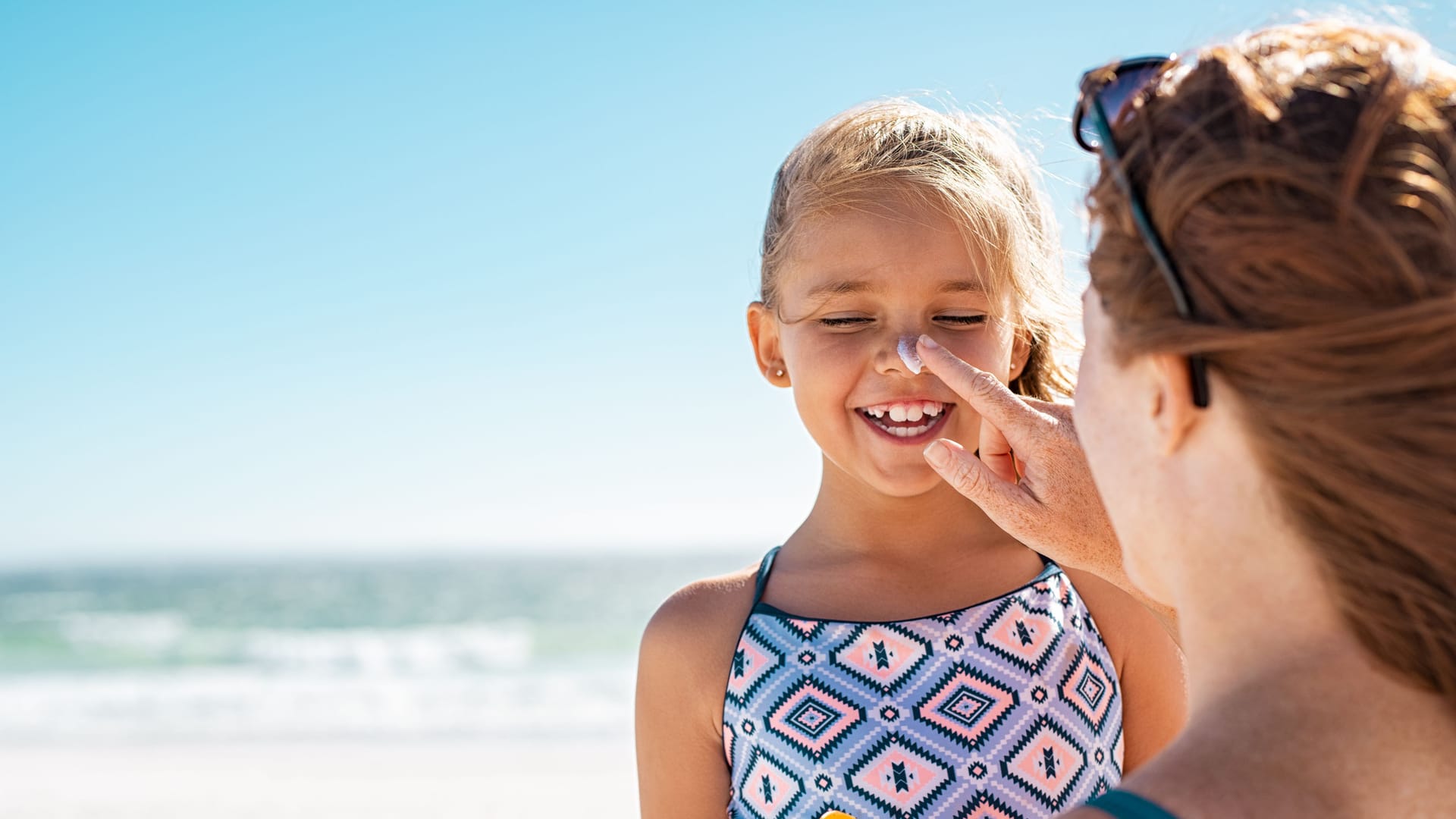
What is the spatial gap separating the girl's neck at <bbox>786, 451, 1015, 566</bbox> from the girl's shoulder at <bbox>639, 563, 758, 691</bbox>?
10.4 inches

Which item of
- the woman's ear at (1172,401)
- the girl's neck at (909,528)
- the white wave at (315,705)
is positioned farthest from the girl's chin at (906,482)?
the white wave at (315,705)

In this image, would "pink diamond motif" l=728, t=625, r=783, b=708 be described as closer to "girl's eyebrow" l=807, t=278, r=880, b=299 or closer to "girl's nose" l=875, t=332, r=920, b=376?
"girl's nose" l=875, t=332, r=920, b=376

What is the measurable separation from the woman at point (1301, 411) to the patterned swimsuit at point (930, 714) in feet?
3.93

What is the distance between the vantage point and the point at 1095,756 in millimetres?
2381

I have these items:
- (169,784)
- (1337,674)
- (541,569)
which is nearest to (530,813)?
(169,784)

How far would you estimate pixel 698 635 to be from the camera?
2551mm

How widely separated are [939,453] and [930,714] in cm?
59

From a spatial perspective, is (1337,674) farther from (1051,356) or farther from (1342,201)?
(1051,356)

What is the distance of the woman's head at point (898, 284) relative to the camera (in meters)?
2.52

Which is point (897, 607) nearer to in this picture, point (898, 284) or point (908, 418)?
point (908, 418)

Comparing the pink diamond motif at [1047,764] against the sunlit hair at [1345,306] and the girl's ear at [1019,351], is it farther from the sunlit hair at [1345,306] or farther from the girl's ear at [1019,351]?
the sunlit hair at [1345,306]

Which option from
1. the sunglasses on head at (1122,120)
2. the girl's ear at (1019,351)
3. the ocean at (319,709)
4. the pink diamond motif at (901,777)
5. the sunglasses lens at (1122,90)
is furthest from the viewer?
the ocean at (319,709)

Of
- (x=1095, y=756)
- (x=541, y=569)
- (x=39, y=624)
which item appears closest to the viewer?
(x=1095, y=756)

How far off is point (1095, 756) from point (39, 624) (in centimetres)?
3153
